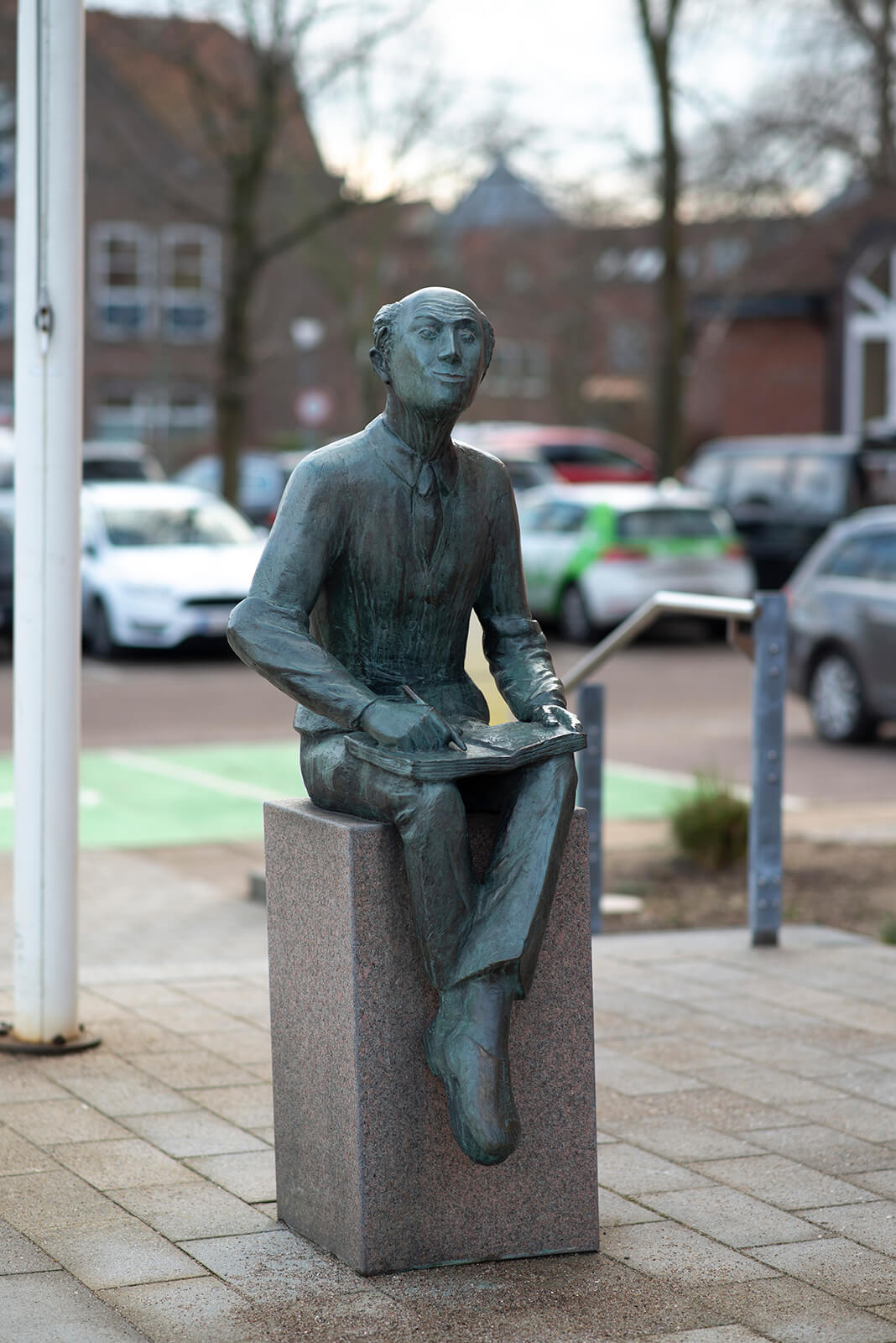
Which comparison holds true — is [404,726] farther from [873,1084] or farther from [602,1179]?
[873,1084]

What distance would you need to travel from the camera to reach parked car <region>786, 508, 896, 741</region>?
1336cm

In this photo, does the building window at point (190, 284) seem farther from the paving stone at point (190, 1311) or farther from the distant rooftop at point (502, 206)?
the paving stone at point (190, 1311)

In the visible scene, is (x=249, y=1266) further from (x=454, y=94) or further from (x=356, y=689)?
(x=454, y=94)

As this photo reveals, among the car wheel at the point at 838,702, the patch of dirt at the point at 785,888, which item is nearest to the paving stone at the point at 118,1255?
the patch of dirt at the point at 785,888

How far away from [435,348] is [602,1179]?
200cm

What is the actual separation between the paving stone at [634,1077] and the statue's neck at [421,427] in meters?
2.05

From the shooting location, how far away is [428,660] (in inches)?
171

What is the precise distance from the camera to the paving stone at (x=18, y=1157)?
4695 mm

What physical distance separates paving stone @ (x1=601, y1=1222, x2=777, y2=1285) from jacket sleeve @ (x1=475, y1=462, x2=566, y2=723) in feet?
3.75

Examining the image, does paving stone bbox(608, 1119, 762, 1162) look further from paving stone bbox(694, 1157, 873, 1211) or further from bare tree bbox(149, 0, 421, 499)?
bare tree bbox(149, 0, 421, 499)

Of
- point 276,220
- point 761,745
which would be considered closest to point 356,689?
point 761,745

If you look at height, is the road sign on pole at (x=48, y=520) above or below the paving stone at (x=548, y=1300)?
above

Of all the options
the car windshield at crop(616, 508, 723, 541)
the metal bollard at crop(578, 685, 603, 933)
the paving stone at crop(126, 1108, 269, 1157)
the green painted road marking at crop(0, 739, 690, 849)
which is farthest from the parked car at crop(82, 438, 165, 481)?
the paving stone at crop(126, 1108, 269, 1157)

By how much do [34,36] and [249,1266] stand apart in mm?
3499
